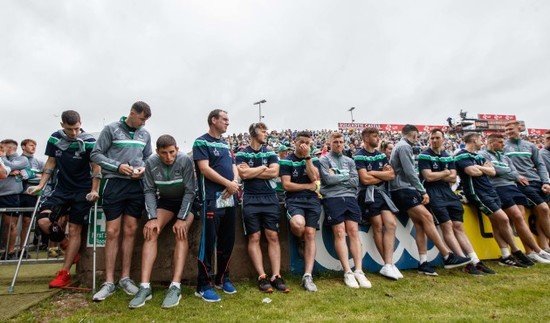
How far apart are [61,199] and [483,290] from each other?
578cm

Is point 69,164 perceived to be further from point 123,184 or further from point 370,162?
point 370,162

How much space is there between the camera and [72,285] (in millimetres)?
4172

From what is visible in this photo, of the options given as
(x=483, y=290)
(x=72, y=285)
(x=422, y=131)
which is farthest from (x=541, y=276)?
(x=422, y=131)

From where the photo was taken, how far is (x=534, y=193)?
639 centimetres

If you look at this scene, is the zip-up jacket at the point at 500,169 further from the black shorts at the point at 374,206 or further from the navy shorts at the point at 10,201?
the navy shorts at the point at 10,201

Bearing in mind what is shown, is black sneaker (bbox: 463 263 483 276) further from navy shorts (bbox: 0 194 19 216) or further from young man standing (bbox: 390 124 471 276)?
navy shorts (bbox: 0 194 19 216)

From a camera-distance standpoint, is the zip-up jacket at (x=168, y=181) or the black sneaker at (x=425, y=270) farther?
the black sneaker at (x=425, y=270)

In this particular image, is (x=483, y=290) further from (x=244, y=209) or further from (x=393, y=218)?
(x=244, y=209)


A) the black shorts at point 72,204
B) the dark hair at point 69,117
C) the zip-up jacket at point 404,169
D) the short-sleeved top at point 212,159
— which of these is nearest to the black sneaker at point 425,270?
the zip-up jacket at point 404,169

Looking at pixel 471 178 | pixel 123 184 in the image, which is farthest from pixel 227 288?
pixel 471 178

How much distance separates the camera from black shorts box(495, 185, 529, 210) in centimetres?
609

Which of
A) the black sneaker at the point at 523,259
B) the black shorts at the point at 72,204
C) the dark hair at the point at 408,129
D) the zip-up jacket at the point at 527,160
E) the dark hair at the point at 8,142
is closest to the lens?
the black shorts at the point at 72,204

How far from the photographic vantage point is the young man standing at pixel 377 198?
5.02 metres

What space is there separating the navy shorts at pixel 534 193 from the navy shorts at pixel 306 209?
4.83 m
